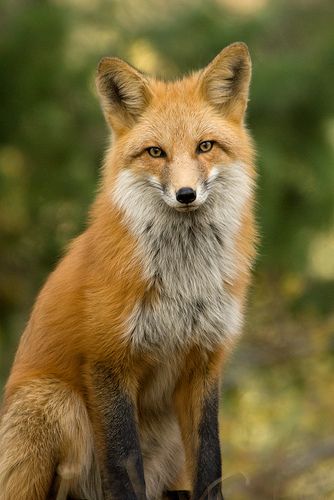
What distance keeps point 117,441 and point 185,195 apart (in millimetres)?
1247

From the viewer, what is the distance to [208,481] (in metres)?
4.79

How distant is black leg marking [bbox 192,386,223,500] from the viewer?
4.79 meters

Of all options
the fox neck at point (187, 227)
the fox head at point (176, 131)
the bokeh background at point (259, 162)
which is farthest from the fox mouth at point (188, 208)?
the bokeh background at point (259, 162)

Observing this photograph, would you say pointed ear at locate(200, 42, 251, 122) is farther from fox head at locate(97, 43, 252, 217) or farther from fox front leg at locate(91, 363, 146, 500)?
fox front leg at locate(91, 363, 146, 500)

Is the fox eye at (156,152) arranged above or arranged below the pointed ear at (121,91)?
below

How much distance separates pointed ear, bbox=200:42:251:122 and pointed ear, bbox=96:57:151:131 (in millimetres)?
332

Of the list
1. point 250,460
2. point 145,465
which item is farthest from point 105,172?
point 250,460

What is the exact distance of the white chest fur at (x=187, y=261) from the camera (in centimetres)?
467

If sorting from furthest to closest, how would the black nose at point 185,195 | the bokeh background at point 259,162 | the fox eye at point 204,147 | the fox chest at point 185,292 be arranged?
1. the bokeh background at point 259,162
2. the fox eye at point 204,147
3. the fox chest at point 185,292
4. the black nose at point 185,195

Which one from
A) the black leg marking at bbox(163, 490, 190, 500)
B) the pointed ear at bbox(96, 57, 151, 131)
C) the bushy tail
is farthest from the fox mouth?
the black leg marking at bbox(163, 490, 190, 500)

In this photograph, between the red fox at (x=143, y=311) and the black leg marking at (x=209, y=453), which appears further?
the black leg marking at (x=209, y=453)

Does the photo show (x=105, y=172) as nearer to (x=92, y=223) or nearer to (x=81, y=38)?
(x=92, y=223)

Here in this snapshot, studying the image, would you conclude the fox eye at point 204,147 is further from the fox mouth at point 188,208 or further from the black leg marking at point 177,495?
the black leg marking at point 177,495

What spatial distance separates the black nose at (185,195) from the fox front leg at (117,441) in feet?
2.96
